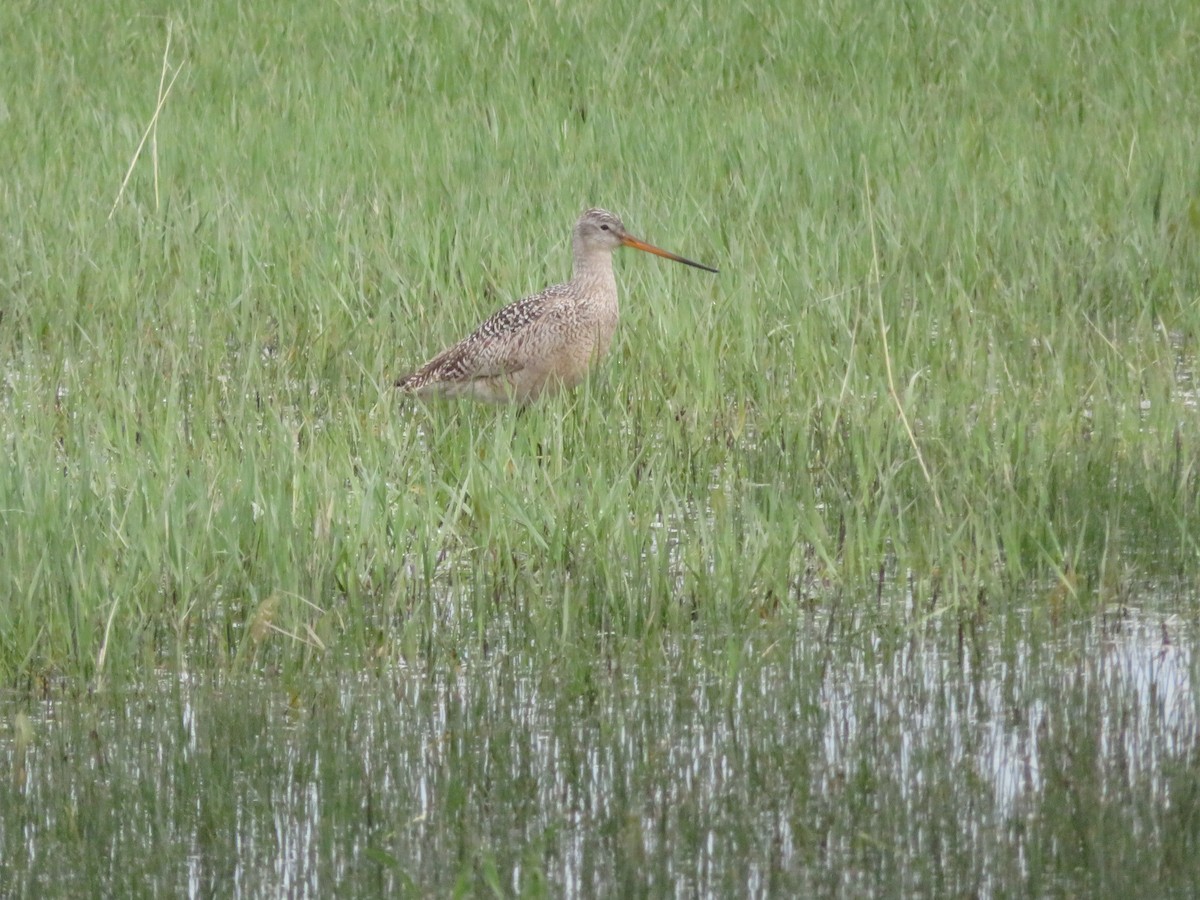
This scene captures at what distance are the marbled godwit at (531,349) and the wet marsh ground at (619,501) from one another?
0.38 ft

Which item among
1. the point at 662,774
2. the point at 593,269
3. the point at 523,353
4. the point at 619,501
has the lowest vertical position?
the point at 662,774

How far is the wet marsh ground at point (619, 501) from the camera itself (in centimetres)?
356

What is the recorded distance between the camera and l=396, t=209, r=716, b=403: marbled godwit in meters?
6.41

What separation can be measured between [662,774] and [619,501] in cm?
139

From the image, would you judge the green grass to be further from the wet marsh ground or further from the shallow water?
the shallow water

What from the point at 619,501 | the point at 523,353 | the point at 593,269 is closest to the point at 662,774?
the point at 619,501

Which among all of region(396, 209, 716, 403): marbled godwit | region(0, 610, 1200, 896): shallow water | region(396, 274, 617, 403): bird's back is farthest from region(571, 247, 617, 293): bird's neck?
region(0, 610, 1200, 896): shallow water

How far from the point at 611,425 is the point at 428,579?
1471 millimetres

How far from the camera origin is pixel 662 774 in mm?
3727

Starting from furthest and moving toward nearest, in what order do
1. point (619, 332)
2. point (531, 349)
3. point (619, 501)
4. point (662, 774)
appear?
point (619, 332) < point (531, 349) < point (619, 501) < point (662, 774)

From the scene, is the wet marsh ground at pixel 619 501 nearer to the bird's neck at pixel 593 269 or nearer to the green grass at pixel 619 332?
the green grass at pixel 619 332

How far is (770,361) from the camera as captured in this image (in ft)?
21.4

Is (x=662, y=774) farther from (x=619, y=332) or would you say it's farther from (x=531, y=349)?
(x=619, y=332)

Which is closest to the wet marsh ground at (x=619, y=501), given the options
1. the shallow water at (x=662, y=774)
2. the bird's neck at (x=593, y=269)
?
the shallow water at (x=662, y=774)
